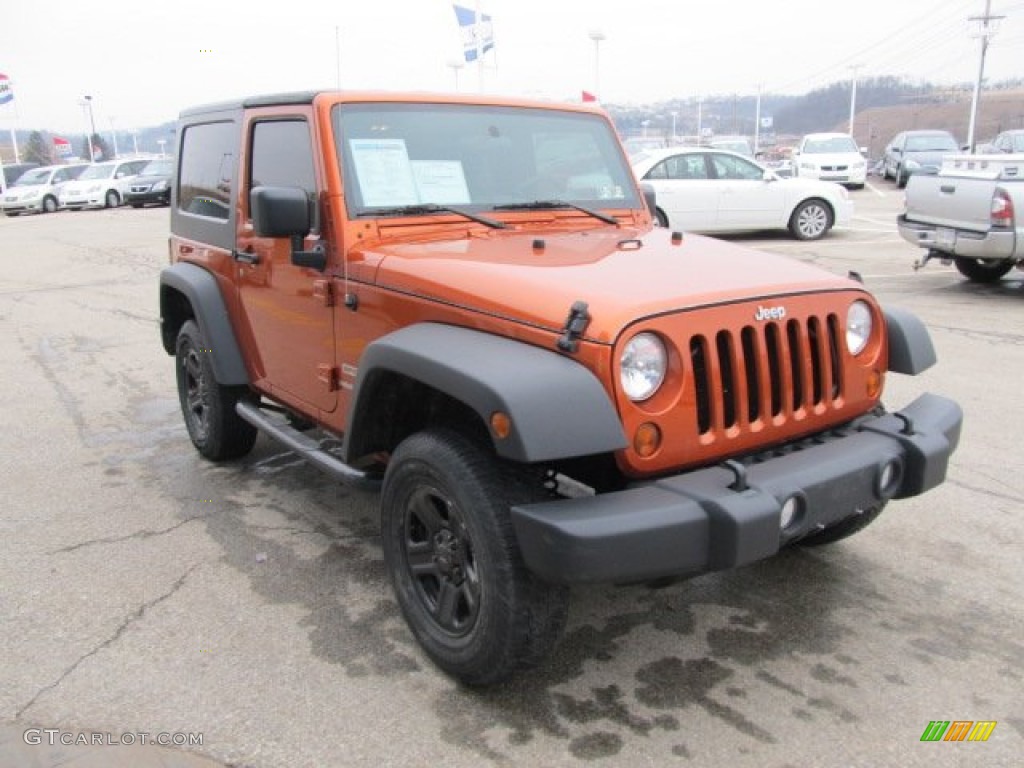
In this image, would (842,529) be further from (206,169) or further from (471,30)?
(471,30)

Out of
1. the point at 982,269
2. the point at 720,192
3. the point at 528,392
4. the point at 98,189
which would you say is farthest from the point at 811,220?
the point at 98,189

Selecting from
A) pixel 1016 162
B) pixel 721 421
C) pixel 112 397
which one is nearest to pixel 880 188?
pixel 1016 162

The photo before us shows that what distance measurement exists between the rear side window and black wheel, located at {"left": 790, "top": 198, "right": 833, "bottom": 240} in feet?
37.9

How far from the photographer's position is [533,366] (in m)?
2.53

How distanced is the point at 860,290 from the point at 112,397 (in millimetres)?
5572

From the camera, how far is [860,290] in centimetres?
313

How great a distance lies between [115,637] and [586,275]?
2171 millimetres

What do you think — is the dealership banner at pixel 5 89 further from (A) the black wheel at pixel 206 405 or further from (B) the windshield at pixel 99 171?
(A) the black wheel at pixel 206 405

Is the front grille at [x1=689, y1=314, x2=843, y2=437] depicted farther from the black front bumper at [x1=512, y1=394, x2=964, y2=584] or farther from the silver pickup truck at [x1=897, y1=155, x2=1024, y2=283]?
the silver pickup truck at [x1=897, y1=155, x2=1024, y2=283]

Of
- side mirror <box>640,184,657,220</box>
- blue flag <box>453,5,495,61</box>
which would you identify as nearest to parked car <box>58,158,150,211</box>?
blue flag <box>453,5,495,61</box>

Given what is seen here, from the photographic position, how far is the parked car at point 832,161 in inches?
931

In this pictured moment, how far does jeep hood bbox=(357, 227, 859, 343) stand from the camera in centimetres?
267

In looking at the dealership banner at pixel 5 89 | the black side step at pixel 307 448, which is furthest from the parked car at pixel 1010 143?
the dealership banner at pixel 5 89

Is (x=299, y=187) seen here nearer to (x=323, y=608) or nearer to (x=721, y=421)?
(x=323, y=608)
